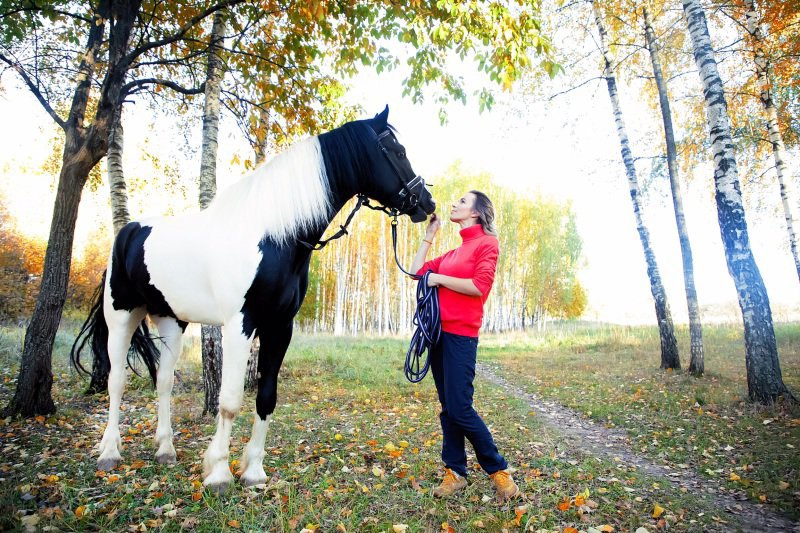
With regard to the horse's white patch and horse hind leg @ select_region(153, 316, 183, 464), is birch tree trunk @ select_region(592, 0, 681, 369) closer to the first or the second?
the horse's white patch

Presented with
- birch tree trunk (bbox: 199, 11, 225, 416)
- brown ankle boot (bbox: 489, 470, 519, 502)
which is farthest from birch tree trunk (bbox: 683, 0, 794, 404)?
birch tree trunk (bbox: 199, 11, 225, 416)

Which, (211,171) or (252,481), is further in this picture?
(211,171)

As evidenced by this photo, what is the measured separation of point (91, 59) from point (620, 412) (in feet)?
25.6

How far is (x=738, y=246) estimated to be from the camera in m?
5.54

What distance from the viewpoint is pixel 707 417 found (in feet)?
16.7

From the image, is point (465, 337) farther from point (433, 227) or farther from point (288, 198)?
point (288, 198)

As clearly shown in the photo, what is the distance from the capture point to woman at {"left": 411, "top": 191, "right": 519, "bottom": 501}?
110 inches

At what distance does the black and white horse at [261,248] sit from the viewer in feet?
9.40

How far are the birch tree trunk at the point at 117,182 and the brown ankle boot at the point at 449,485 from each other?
6.11m

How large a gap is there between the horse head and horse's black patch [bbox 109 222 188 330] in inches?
78.8

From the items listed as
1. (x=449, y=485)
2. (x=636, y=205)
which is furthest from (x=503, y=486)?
(x=636, y=205)

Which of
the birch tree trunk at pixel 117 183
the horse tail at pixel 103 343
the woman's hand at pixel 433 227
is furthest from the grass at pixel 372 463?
the birch tree trunk at pixel 117 183

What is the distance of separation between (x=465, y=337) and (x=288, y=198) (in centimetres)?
161

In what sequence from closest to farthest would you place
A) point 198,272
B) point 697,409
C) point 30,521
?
point 30,521
point 198,272
point 697,409
